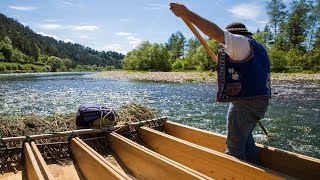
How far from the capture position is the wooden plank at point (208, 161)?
3264 mm

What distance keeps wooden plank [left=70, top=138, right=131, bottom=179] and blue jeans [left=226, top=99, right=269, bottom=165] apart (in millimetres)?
1444

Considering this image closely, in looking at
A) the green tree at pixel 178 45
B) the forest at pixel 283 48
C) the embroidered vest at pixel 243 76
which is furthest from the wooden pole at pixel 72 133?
the green tree at pixel 178 45

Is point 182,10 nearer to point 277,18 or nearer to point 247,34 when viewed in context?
point 247,34

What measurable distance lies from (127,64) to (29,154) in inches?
4292

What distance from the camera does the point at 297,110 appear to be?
14500 mm

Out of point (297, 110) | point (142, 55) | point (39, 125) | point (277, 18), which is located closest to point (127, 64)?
point (142, 55)

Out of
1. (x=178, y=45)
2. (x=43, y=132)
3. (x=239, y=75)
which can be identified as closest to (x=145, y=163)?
(x=239, y=75)

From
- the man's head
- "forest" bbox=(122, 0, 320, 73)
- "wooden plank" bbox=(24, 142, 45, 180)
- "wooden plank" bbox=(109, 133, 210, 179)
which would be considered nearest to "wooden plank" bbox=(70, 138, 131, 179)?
"wooden plank" bbox=(109, 133, 210, 179)

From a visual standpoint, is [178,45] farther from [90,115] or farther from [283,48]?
[90,115]

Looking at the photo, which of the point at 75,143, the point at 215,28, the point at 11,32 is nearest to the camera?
the point at 215,28

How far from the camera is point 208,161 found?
3951 mm

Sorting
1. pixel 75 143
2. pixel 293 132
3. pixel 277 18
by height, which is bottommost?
pixel 293 132

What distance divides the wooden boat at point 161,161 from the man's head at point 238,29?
151 centimetres

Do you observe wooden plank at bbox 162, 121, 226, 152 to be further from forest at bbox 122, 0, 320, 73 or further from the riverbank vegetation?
forest at bbox 122, 0, 320, 73
